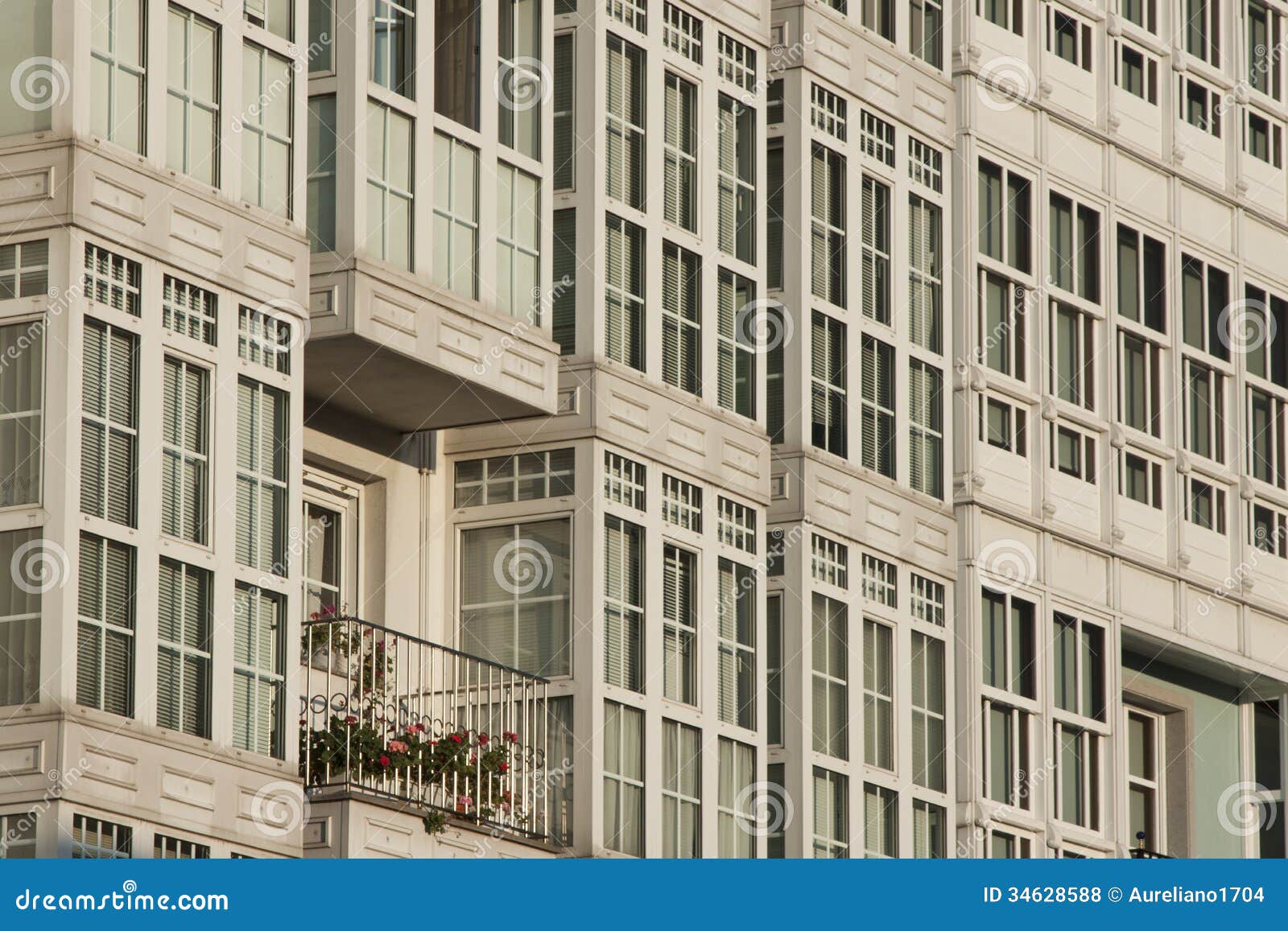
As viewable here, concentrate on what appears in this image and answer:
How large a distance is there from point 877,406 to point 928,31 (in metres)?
3.69

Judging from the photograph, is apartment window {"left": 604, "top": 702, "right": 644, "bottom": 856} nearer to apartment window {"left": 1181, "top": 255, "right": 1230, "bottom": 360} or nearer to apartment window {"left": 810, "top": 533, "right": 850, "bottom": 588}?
apartment window {"left": 810, "top": 533, "right": 850, "bottom": 588}

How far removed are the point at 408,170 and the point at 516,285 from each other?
1303 millimetres

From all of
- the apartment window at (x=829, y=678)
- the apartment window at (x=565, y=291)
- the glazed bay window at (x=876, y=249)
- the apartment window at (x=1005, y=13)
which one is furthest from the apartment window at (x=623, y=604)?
the apartment window at (x=1005, y=13)

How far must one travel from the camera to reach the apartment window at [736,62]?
24.8 m

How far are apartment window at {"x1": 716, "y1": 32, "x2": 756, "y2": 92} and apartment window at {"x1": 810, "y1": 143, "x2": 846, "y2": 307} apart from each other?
97 cm

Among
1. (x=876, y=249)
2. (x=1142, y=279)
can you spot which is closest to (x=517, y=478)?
(x=876, y=249)

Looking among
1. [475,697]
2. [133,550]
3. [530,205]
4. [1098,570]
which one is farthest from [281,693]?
[1098,570]

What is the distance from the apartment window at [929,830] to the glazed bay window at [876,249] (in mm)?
3943

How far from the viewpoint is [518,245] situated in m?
22.5

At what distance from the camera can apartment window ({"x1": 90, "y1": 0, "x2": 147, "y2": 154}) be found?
18719 mm

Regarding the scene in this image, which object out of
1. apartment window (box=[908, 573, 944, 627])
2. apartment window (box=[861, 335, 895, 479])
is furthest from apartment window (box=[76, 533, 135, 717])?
apartment window (box=[908, 573, 944, 627])

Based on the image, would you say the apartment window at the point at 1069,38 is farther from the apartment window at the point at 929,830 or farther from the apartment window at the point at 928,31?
the apartment window at the point at 929,830

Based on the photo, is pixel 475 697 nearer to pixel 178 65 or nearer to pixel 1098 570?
pixel 178 65

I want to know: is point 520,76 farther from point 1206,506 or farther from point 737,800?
point 1206,506
